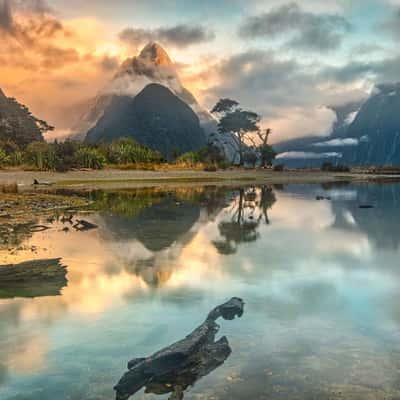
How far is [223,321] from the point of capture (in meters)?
9.63

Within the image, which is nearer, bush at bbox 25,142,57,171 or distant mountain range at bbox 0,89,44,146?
bush at bbox 25,142,57,171

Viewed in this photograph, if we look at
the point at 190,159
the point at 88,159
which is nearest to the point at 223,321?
the point at 88,159

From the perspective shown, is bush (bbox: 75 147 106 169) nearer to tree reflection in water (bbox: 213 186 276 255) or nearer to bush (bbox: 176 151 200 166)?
bush (bbox: 176 151 200 166)

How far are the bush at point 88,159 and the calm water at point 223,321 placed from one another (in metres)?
63.9

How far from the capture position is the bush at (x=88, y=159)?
82.9 meters

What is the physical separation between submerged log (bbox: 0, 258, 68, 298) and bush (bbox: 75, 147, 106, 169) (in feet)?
232

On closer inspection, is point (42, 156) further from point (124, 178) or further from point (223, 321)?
point (223, 321)

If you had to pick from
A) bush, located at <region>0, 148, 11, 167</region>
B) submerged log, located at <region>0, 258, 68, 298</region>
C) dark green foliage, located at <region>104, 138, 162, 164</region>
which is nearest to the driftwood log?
submerged log, located at <region>0, 258, 68, 298</region>

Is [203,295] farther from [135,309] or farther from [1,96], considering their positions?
[1,96]

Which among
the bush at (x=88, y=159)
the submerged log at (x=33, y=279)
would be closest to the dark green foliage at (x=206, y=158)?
the bush at (x=88, y=159)

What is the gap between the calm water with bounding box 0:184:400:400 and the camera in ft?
23.5

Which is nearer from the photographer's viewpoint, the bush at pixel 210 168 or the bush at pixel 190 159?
the bush at pixel 210 168

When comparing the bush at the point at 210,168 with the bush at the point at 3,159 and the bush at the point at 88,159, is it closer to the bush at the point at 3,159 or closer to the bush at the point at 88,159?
the bush at the point at 88,159

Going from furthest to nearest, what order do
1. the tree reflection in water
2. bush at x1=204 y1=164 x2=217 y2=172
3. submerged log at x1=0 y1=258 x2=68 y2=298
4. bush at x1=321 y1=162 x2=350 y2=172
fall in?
1. bush at x1=321 y1=162 x2=350 y2=172
2. bush at x1=204 y1=164 x2=217 y2=172
3. the tree reflection in water
4. submerged log at x1=0 y1=258 x2=68 y2=298
